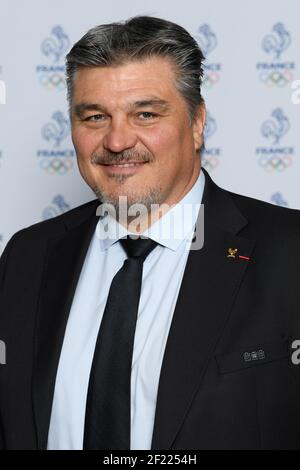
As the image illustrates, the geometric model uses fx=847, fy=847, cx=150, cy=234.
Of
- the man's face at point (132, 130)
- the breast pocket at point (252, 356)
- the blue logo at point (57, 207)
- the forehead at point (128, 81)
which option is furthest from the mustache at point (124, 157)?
the blue logo at point (57, 207)

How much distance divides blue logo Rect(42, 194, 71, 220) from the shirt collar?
0.77 metres

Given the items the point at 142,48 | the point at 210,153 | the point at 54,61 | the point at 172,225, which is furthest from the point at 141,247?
the point at 54,61

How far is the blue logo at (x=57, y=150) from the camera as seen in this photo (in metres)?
2.63

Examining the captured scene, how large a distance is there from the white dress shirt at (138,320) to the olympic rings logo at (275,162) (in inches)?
27.8

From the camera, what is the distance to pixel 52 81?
263cm

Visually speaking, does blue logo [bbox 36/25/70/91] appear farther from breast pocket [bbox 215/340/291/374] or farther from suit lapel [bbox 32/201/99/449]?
breast pocket [bbox 215/340/291/374]

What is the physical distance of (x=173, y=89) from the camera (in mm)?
1780

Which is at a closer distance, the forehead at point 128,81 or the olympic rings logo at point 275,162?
the forehead at point 128,81

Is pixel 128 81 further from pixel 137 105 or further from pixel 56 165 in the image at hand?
pixel 56 165

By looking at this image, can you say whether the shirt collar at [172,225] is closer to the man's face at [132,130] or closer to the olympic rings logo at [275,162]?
the man's face at [132,130]

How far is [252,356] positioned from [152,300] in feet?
0.80

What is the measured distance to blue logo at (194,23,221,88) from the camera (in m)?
2.52
